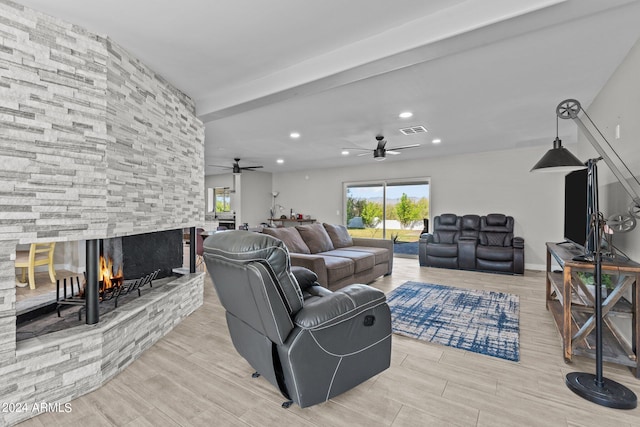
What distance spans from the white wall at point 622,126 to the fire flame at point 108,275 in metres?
4.38

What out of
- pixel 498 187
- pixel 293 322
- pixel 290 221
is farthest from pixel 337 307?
pixel 290 221

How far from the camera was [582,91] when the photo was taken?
3.17 metres

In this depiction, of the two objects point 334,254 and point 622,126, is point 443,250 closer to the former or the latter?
point 334,254

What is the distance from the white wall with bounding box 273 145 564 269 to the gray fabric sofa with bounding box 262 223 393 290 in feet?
8.93

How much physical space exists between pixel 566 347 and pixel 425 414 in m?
1.40

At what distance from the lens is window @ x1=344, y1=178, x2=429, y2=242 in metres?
7.41

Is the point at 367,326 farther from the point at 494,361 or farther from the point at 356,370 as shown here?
the point at 494,361

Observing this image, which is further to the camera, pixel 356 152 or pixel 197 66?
pixel 356 152

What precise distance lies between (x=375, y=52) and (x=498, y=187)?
210 inches

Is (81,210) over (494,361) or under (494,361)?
over

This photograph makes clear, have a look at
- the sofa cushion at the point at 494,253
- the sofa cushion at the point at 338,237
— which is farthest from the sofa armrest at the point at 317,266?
the sofa cushion at the point at 494,253

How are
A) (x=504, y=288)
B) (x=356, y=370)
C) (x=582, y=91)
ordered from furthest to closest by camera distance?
(x=504, y=288) < (x=582, y=91) < (x=356, y=370)

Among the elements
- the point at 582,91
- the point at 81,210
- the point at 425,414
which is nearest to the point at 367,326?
the point at 425,414

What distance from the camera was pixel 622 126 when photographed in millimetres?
2557
